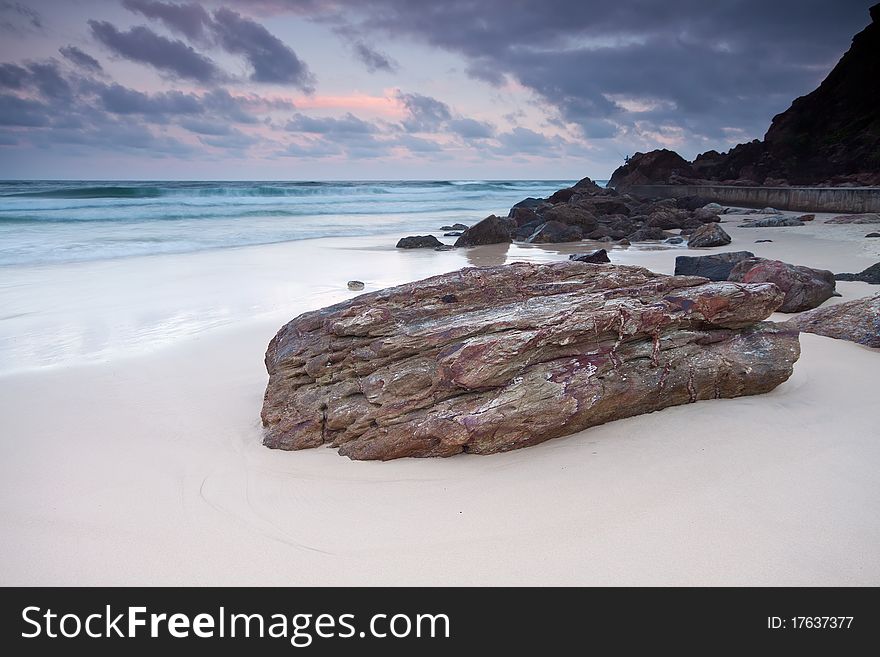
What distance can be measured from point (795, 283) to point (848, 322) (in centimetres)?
117

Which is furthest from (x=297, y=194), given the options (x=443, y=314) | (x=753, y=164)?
(x=443, y=314)

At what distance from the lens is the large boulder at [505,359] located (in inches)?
148

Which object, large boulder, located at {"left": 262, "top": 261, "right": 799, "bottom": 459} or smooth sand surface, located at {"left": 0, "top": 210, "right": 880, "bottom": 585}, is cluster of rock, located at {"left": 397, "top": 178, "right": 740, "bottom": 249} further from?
smooth sand surface, located at {"left": 0, "top": 210, "right": 880, "bottom": 585}

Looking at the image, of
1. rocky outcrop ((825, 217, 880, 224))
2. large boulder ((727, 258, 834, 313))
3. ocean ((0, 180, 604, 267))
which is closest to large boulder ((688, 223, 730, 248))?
rocky outcrop ((825, 217, 880, 224))

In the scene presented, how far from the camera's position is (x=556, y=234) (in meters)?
17.8

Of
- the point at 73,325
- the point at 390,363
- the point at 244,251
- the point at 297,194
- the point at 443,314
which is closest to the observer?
the point at 390,363

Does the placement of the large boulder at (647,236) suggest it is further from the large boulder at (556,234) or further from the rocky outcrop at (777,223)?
the rocky outcrop at (777,223)

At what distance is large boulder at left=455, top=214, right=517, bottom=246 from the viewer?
56.7 ft

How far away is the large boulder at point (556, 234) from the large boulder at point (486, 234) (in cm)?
88

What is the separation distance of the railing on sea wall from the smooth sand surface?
19695 mm

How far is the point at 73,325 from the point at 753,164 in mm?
42272

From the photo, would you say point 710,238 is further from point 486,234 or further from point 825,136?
point 825,136

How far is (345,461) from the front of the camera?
3.78 m

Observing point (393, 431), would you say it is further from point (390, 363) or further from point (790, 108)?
point (790, 108)
